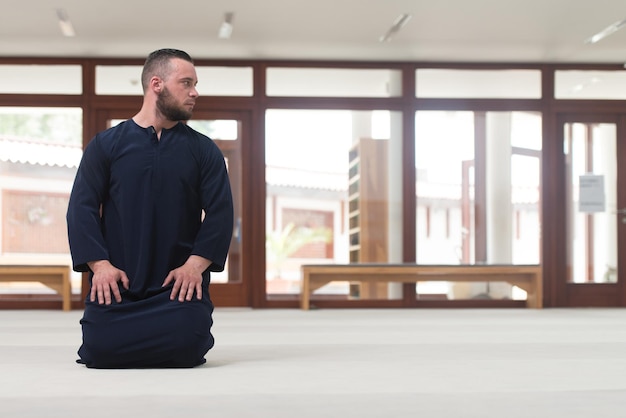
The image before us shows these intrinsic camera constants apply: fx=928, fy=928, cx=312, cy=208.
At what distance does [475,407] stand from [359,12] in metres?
4.86

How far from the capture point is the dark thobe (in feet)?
A: 11.5

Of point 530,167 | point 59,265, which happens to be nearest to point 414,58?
point 530,167

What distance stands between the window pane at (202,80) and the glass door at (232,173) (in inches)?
7.8

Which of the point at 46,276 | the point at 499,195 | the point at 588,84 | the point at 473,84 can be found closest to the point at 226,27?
the point at 473,84

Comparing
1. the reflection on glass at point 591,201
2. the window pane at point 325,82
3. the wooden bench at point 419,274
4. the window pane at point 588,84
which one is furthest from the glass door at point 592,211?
the window pane at point 325,82

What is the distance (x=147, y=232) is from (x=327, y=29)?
440 centimetres

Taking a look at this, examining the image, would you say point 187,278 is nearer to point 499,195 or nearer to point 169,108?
point 169,108

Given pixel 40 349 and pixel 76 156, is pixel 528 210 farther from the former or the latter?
pixel 40 349

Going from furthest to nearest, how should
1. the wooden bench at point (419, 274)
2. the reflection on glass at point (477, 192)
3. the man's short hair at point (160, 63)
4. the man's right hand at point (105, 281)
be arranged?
the reflection on glass at point (477, 192) → the wooden bench at point (419, 274) → the man's short hair at point (160, 63) → the man's right hand at point (105, 281)

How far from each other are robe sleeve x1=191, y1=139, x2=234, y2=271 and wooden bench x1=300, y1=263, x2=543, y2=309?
4.75 metres

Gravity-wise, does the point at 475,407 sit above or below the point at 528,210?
below

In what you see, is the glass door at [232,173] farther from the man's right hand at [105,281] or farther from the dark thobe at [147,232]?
the man's right hand at [105,281]

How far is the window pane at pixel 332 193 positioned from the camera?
8742 mm

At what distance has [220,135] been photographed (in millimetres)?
8766
